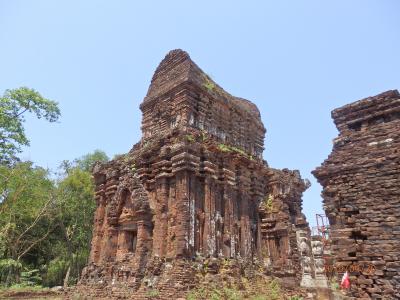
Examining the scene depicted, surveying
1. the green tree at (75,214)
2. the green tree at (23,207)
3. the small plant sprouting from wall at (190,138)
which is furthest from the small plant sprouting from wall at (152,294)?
the green tree at (75,214)

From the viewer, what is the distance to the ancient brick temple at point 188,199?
1177cm

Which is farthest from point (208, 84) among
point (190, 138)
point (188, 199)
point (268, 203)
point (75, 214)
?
point (75, 214)

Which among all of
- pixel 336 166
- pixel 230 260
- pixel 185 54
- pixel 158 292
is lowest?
pixel 158 292

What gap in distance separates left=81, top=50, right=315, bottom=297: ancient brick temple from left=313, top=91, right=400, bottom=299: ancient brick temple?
3.83 meters

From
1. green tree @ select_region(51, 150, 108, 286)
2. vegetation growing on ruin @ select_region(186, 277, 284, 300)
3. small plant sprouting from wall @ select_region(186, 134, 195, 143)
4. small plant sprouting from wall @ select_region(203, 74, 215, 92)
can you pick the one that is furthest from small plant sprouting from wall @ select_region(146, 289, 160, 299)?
green tree @ select_region(51, 150, 108, 286)

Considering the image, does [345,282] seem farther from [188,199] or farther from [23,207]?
[23,207]

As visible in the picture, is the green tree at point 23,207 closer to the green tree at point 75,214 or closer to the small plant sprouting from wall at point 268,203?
the green tree at point 75,214

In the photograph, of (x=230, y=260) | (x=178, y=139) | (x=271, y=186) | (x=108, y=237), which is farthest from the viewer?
(x=271, y=186)

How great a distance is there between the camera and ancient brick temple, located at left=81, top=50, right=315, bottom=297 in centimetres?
1177

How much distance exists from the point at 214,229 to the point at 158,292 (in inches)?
120

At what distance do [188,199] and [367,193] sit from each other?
20.4ft

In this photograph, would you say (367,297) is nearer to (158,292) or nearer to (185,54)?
(158,292)

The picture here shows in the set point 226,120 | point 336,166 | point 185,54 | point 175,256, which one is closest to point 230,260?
point 175,256

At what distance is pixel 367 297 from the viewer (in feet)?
21.4
